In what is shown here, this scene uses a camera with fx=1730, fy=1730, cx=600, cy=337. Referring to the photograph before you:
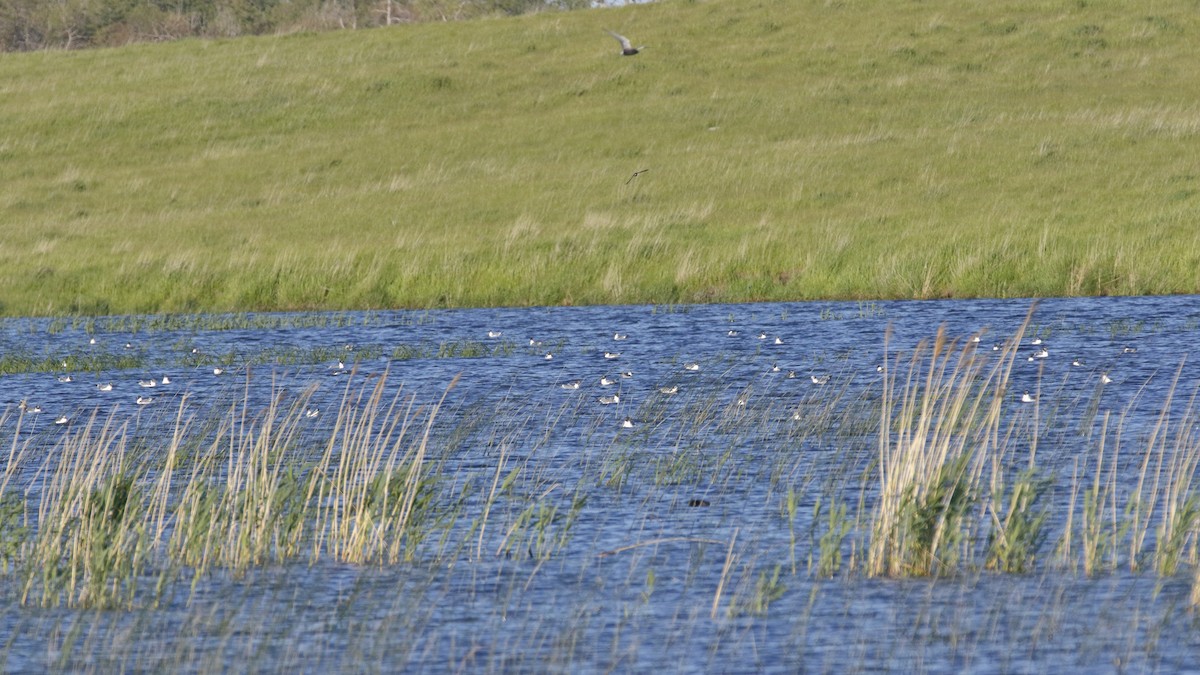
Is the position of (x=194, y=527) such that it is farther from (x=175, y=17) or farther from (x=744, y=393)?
(x=175, y=17)

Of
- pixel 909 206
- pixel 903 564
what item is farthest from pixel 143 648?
pixel 909 206

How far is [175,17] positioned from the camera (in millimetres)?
102312

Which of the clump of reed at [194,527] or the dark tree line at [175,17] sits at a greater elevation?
the clump of reed at [194,527]

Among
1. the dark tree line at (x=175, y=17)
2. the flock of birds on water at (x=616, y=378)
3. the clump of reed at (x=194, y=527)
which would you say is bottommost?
the dark tree line at (x=175, y=17)

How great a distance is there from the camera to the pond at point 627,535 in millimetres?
9312

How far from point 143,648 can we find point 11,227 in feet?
104

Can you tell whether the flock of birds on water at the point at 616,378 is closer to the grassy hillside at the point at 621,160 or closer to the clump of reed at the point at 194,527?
the clump of reed at the point at 194,527

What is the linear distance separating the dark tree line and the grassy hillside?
37.8m

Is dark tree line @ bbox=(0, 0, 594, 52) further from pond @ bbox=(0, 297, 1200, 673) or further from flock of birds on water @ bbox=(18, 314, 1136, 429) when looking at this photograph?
pond @ bbox=(0, 297, 1200, 673)

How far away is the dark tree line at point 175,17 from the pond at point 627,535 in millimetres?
83582

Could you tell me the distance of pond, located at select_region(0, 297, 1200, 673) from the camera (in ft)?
30.6

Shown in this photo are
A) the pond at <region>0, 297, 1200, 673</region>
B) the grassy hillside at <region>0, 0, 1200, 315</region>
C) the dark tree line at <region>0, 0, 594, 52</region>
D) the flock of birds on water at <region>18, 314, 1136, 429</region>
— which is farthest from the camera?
the dark tree line at <region>0, 0, 594, 52</region>

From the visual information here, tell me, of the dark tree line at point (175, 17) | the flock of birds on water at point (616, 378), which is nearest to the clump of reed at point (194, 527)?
the flock of birds on water at point (616, 378)

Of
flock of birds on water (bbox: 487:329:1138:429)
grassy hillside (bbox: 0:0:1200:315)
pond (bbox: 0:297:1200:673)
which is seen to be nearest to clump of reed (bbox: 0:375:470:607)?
pond (bbox: 0:297:1200:673)
